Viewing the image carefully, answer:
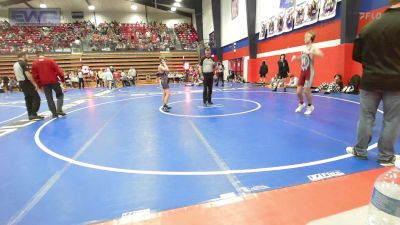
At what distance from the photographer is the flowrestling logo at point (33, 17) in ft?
94.1

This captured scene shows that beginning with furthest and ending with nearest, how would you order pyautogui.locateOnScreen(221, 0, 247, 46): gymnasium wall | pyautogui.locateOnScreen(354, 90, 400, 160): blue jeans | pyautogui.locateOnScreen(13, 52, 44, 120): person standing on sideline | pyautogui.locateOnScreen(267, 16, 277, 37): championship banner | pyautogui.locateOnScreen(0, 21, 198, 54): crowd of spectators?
pyautogui.locateOnScreen(0, 21, 198, 54): crowd of spectators < pyautogui.locateOnScreen(221, 0, 247, 46): gymnasium wall < pyautogui.locateOnScreen(267, 16, 277, 37): championship banner < pyautogui.locateOnScreen(13, 52, 44, 120): person standing on sideline < pyautogui.locateOnScreen(354, 90, 400, 160): blue jeans

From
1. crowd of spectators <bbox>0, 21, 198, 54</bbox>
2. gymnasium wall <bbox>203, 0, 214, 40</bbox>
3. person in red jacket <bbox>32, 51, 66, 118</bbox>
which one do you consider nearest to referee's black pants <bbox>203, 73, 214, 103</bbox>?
person in red jacket <bbox>32, 51, 66, 118</bbox>

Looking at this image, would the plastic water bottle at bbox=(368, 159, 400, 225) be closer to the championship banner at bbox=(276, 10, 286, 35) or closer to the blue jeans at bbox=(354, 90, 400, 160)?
the blue jeans at bbox=(354, 90, 400, 160)

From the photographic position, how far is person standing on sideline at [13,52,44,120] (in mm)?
6941

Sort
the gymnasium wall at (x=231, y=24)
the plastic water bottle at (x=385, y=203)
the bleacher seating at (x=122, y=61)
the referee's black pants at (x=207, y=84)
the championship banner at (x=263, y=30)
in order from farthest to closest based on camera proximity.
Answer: the bleacher seating at (x=122, y=61) < the gymnasium wall at (x=231, y=24) < the championship banner at (x=263, y=30) < the referee's black pants at (x=207, y=84) < the plastic water bottle at (x=385, y=203)

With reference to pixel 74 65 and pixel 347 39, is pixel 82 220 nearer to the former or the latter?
pixel 347 39

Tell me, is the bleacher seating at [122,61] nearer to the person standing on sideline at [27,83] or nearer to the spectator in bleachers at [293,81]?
the spectator in bleachers at [293,81]

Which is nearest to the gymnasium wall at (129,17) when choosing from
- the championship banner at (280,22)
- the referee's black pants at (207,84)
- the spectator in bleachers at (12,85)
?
the spectator in bleachers at (12,85)

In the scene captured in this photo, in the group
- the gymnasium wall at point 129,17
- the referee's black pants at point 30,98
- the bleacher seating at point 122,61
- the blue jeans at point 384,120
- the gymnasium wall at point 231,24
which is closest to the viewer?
the blue jeans at point 384,120

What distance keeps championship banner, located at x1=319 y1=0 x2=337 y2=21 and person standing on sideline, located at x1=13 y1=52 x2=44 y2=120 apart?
11369mm

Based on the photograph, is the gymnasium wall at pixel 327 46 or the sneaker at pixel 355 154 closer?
the sneaker at pixel 355 154

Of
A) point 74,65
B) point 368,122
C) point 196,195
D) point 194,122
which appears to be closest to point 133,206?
point 196,195

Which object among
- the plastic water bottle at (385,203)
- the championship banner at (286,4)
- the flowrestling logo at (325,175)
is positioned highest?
the championship banner at (286,4)

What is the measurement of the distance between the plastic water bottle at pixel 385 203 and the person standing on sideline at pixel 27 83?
26.1ft
